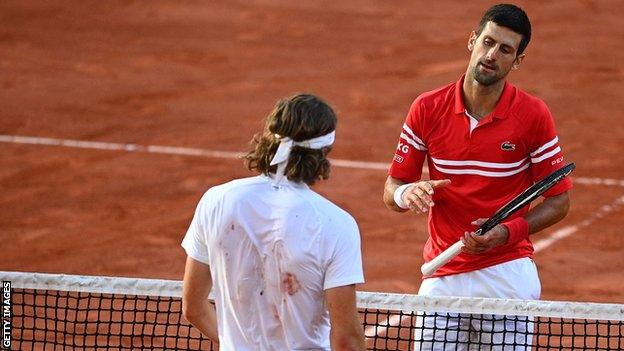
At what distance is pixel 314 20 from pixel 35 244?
25.2 ft

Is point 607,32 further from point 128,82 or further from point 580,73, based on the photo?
point 128,82

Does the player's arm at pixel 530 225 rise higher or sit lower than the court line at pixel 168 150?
higher

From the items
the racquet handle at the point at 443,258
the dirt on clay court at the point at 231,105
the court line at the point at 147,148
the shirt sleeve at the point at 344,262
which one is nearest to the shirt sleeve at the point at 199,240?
the shirt sleeve at the point at 344,262

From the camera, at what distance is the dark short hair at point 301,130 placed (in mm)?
4762

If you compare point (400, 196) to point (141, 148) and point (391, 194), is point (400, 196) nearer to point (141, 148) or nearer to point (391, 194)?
point (391, 194)

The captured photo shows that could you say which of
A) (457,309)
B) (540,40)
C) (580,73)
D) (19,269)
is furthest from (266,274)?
(540,40)

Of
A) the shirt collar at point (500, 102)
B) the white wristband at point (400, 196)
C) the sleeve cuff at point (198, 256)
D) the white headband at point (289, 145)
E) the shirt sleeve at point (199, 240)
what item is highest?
the white headband at point (289, 145)

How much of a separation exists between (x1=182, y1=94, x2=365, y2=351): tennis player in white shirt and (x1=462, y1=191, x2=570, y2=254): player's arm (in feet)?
3.96

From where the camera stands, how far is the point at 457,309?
6.17m

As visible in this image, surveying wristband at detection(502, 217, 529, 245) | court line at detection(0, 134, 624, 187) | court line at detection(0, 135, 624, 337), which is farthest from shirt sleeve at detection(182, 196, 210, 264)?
court line at detection(0, 134, 624, 187)

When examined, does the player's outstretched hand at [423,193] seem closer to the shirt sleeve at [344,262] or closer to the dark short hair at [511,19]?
the dark short hair at [511,19]

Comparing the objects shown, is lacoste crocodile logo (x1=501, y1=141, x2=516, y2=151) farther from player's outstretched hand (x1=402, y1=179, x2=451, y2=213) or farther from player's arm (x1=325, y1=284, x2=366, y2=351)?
player's arm (x1=325, y1=284, x2=366, y2=351)
